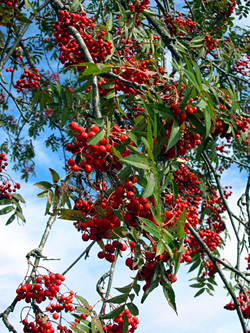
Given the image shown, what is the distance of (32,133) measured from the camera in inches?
266

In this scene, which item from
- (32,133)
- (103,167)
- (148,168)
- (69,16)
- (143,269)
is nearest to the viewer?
(148,168)

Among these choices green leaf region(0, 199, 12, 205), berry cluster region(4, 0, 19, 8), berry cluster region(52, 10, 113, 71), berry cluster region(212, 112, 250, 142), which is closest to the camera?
berry cluster region(212, 112, 250, 142)

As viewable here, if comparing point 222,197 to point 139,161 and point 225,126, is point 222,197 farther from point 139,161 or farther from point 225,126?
point 139,161

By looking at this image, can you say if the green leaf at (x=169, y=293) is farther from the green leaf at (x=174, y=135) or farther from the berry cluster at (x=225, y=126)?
the berry cluster at (x=225, y=126)

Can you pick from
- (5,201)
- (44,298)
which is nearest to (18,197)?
(5,201)

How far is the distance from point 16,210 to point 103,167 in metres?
2.00

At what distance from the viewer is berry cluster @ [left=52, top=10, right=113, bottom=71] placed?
2803 mm

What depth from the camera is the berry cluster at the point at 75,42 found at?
2.80 meters

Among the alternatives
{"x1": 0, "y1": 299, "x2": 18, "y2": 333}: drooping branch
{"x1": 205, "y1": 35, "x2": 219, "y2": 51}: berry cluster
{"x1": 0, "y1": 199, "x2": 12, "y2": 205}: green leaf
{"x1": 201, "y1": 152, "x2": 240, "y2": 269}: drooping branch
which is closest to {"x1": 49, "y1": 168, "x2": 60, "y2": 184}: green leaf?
{"x1": 0, "y1": 299, "x2": 18, "y2": 333}: drooping branch

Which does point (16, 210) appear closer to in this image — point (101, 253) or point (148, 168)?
point (101, 253)

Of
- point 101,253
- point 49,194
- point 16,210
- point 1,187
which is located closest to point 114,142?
point 49,194

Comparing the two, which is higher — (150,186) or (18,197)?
(18,197)

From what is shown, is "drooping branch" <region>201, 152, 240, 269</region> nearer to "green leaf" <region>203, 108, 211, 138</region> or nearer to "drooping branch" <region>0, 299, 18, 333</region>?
"green leaf" <region>203, 108, 211, 138</region>

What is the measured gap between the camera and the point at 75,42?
116 inches
